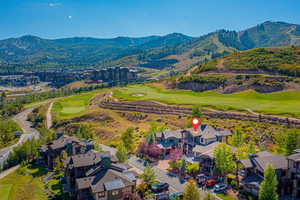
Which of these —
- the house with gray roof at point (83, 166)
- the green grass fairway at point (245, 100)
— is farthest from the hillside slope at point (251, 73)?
the house with gray roof at point (83, 166)

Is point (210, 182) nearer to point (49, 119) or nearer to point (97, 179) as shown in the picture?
point (97, 179)

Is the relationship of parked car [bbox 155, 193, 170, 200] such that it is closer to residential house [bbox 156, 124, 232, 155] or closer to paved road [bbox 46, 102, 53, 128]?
residential house [bbox 156, 124, 232, 155]

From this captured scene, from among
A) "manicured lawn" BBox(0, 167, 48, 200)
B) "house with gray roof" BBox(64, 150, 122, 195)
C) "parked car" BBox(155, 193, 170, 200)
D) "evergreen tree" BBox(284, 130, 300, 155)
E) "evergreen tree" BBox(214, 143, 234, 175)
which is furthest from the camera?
"evergreen tree" BBox(284, 130, 300, 155)

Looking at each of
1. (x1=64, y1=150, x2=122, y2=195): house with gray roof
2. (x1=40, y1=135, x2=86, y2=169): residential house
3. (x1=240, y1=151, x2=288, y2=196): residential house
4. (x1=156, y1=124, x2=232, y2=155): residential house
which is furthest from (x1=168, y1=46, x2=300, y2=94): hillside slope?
(x1=64, y1=150, x2=122, y2=195): house with gray roof

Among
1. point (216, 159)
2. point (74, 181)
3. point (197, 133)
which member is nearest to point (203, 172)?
point (216, 159)

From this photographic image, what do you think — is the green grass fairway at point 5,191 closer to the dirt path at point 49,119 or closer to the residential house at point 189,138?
the residential house at point 189,138
